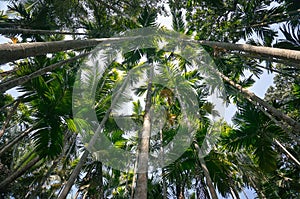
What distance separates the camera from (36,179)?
34.2 feet

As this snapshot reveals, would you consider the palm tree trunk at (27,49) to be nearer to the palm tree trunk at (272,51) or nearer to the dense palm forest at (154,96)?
the dense palm forest at (154,96)

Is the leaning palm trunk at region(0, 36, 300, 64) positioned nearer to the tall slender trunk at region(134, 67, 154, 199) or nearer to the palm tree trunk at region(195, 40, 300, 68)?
the palm tree trunk at region(195, 40, 300, 68)

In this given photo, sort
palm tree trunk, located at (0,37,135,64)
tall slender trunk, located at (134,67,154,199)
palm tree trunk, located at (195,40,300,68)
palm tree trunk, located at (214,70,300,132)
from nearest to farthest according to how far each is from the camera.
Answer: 1. palm tree trunk, located at (0,37,135,64)
2. palm tree trunk, located at (195,40,300,68)
3. tall slender trunk, located at (134,67,154,199)
4. palm tree trunk, located at (214,70,300,132)

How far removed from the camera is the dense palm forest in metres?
6.20

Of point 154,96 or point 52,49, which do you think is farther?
point 154,96

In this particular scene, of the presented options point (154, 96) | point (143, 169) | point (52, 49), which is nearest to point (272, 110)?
point (143, 169)

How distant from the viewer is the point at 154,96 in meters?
11.6

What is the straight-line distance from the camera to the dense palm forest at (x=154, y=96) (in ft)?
20.4

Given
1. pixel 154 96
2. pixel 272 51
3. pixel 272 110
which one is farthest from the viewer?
pixel 154 96

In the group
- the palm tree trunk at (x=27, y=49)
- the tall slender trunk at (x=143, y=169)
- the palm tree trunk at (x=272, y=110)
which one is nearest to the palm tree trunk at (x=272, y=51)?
the palm tree trunk at (x=272, y=110)

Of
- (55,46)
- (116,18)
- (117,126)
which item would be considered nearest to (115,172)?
(117,126)

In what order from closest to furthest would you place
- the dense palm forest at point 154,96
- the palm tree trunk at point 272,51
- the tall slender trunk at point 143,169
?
the palm tree trunk at point 272,51 < the tall slender trunk at point 143,169 < the dense palm forest at point 154,96

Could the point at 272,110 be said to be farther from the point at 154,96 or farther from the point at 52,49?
the point at 154,96

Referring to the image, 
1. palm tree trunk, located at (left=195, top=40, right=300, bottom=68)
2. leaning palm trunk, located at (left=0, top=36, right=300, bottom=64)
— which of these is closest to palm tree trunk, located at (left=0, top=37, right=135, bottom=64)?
leaning palm trunk, located at (left=0, top=36, right=300, bottom=64)
